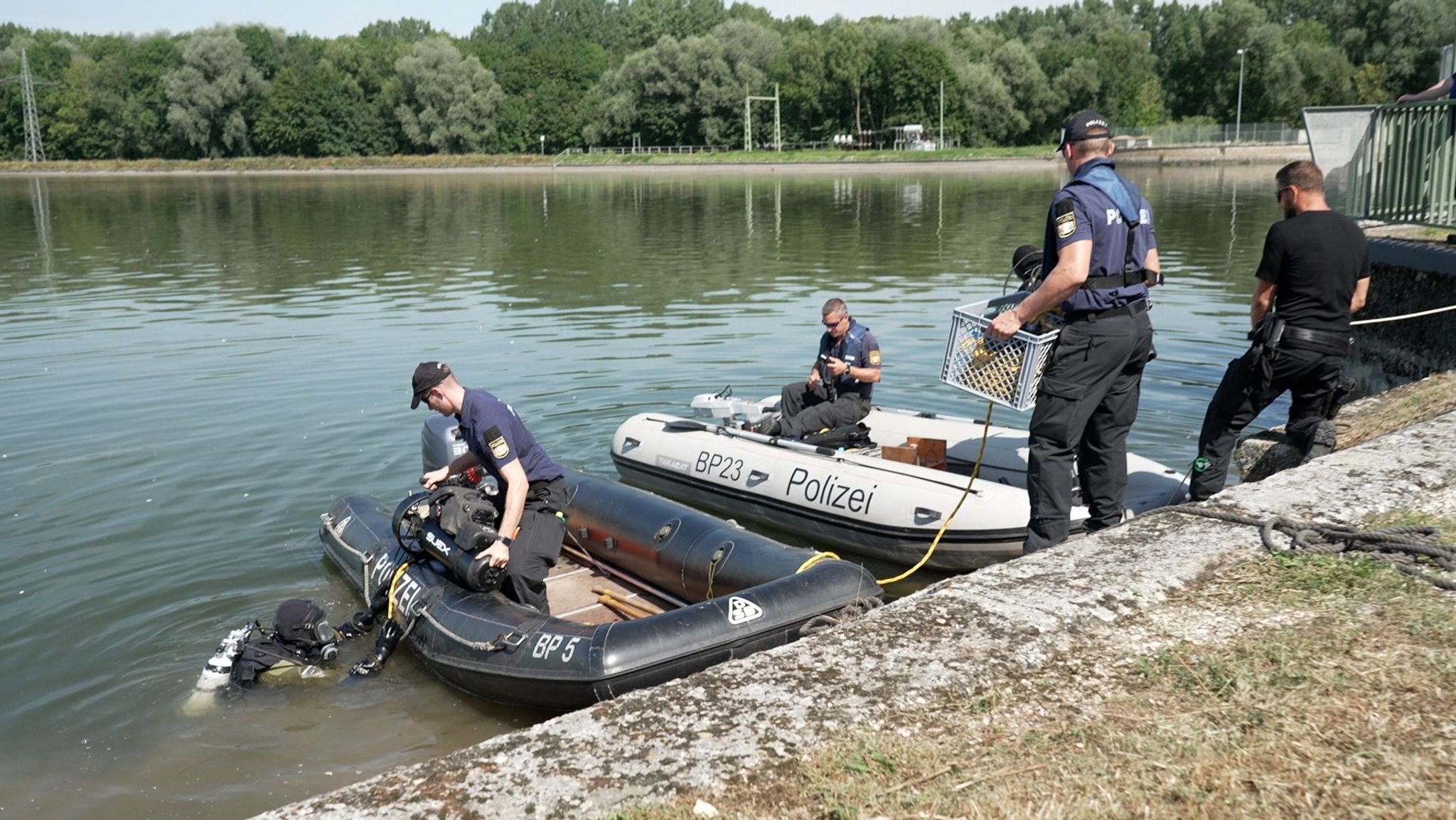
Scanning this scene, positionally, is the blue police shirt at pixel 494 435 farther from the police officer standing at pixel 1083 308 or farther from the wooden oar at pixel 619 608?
the police officer standing at pixel 1083 308

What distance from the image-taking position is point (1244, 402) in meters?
6.38

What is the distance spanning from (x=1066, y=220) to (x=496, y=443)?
9.87 feet

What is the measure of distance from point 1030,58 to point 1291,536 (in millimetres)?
75594

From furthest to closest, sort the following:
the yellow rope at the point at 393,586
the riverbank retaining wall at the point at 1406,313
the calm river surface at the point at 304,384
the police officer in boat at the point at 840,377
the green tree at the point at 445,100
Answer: the green tree at the point at 445,100, the police officer in boat at the point at 840,377, the riverbank retaining wall at the point at 1406,313, the yellow rope at the point at 393,586, the calm river surface at the point at 304,384

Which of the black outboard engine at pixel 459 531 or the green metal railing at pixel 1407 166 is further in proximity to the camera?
the green metal railing at pixel 1407 166

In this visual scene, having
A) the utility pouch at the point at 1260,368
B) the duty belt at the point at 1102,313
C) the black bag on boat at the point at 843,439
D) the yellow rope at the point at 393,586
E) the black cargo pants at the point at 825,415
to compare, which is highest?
the duty belt at the point at 1102,313

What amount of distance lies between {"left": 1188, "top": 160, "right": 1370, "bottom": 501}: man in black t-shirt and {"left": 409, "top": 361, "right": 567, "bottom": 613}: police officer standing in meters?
3.54

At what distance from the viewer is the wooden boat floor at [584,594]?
22.9 ft

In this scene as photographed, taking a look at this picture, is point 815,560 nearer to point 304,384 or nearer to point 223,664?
point 223,664

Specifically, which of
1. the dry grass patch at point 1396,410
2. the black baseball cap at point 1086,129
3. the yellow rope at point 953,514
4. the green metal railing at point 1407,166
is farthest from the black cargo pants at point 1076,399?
the green metal railing at point 1407,166

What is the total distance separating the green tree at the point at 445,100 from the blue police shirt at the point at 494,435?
245 feet

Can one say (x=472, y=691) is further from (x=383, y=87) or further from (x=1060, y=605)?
(x=383, y=87)

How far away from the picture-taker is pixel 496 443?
611cm

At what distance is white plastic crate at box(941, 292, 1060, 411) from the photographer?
5.31 m
